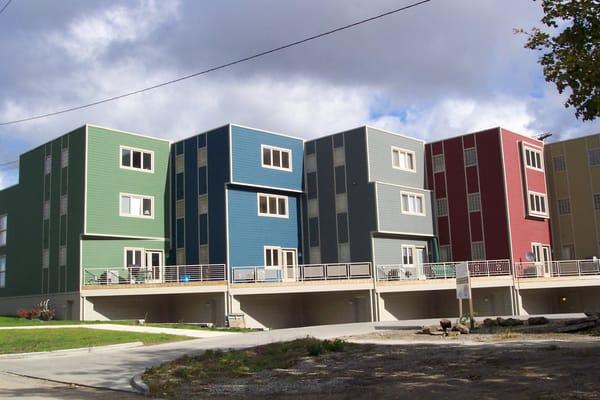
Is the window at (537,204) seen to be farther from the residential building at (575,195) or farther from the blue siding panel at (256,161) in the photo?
the blue siding panel at (256,161)

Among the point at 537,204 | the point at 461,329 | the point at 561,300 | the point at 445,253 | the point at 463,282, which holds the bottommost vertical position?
the point at 461,329

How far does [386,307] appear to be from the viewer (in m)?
36.7

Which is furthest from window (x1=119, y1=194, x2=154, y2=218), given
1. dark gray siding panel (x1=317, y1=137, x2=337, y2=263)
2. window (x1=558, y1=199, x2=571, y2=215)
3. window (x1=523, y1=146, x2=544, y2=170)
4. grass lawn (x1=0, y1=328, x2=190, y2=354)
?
window (x1=558, y1=199, x2=571, y2=215)

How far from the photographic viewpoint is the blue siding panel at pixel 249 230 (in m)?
37.9

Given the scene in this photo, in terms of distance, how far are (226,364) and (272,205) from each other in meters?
25.1

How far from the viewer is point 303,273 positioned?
3628 centimetres

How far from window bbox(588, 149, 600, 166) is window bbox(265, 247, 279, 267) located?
21.2 m

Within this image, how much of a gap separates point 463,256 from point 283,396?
3148cm

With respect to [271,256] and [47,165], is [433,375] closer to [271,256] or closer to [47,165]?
[271,256]

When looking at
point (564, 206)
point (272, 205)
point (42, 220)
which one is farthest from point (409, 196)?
point (42, 220)

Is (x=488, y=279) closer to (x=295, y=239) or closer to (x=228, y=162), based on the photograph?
(x=295, y=239)

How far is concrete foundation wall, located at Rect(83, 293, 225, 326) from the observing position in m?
34.7

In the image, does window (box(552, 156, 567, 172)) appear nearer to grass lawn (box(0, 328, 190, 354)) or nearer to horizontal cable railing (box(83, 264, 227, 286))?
horizontal cable railing (box(83, 264, 227, 286))

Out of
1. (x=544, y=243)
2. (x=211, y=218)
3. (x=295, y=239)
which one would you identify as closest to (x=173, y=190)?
(x=211, y=218)
